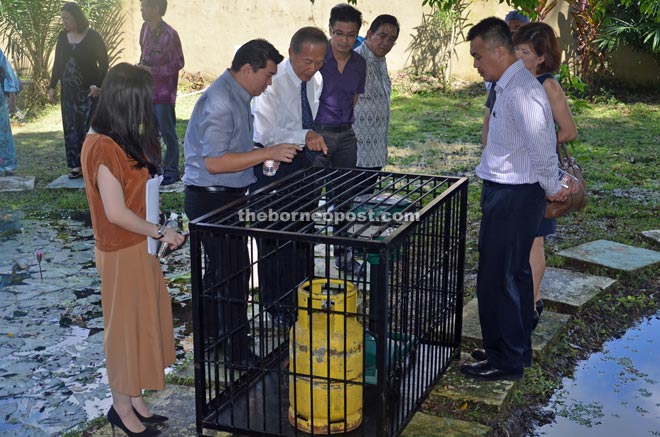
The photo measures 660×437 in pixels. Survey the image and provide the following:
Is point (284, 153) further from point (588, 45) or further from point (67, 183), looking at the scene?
point (588, 45)

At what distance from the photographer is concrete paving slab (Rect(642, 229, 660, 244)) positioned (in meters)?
6.57

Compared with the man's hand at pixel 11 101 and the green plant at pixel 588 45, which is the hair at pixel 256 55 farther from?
the green plant at pixel 588 45

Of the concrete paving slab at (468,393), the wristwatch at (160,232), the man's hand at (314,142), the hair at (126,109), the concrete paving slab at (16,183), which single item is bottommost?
the concrete paving slab at (468,393)

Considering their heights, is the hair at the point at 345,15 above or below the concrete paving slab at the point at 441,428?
above

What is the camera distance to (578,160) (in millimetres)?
8609

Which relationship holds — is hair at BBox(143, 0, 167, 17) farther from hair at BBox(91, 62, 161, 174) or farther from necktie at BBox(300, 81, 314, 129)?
hair at BBox(91, 62, 161, 174)

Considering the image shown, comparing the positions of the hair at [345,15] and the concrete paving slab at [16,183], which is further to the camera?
the concrete paving slab at [16,183]

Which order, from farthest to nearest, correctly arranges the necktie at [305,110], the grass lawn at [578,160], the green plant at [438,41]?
1. the green plant at [438,41]
2. the necktie at [305,110]
3. the grass lawn at [578,160]

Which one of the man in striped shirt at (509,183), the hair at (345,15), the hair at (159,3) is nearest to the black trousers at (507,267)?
the man in striped shirt at (509,183)

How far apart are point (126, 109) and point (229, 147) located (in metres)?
0.81

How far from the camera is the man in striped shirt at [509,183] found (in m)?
3.76

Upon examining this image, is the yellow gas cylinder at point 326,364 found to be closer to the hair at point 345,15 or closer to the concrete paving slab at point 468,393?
the concrete paving slab at point 468,393

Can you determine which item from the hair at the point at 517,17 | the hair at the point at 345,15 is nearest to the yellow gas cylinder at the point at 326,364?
the hair at the point at 345,15

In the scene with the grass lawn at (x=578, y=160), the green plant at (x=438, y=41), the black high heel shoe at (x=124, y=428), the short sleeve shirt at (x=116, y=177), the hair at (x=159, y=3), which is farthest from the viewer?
the green plant at (x=438, y=41)
